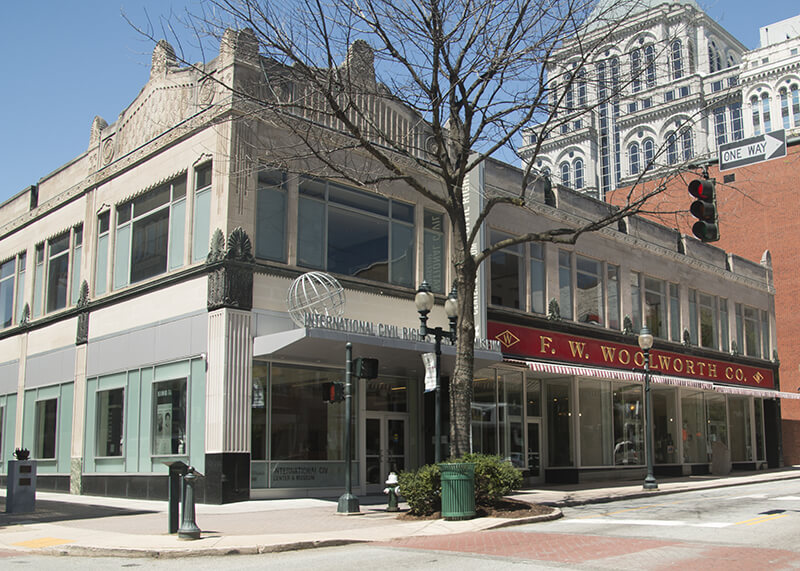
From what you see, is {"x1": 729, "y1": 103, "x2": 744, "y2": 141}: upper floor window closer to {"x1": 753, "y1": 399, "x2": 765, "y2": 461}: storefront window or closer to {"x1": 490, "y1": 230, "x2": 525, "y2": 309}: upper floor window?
{"x1": 753, "y1": 399, "x2": 765, "y2": 461}: storefront window

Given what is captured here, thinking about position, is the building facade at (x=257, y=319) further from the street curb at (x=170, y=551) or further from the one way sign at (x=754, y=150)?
the one way sign at (x=754, y=150)

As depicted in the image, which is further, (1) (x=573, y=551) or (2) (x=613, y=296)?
(2) (x=613, y=296)

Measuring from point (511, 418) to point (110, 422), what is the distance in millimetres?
12081

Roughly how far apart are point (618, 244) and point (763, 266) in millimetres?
14929

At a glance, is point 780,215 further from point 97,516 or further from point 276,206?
point 97,516

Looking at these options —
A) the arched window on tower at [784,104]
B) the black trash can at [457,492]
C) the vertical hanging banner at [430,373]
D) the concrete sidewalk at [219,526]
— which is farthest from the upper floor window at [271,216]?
the arched window on tower at [784,104]

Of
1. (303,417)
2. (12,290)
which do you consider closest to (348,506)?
(303,417)

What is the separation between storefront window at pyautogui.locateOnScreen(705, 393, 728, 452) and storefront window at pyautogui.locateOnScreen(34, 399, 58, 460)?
26.4 m

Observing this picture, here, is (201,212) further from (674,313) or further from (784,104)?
(784,104)

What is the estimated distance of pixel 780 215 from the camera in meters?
44.1

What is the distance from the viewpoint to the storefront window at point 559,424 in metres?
27.2

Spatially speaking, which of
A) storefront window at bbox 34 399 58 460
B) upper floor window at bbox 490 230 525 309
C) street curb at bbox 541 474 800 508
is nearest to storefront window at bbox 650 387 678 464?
street curb at bbox 541 474 800 508

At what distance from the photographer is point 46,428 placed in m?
25.8

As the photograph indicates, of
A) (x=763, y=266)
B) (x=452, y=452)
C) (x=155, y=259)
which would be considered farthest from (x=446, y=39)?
(x=763, y=266)
